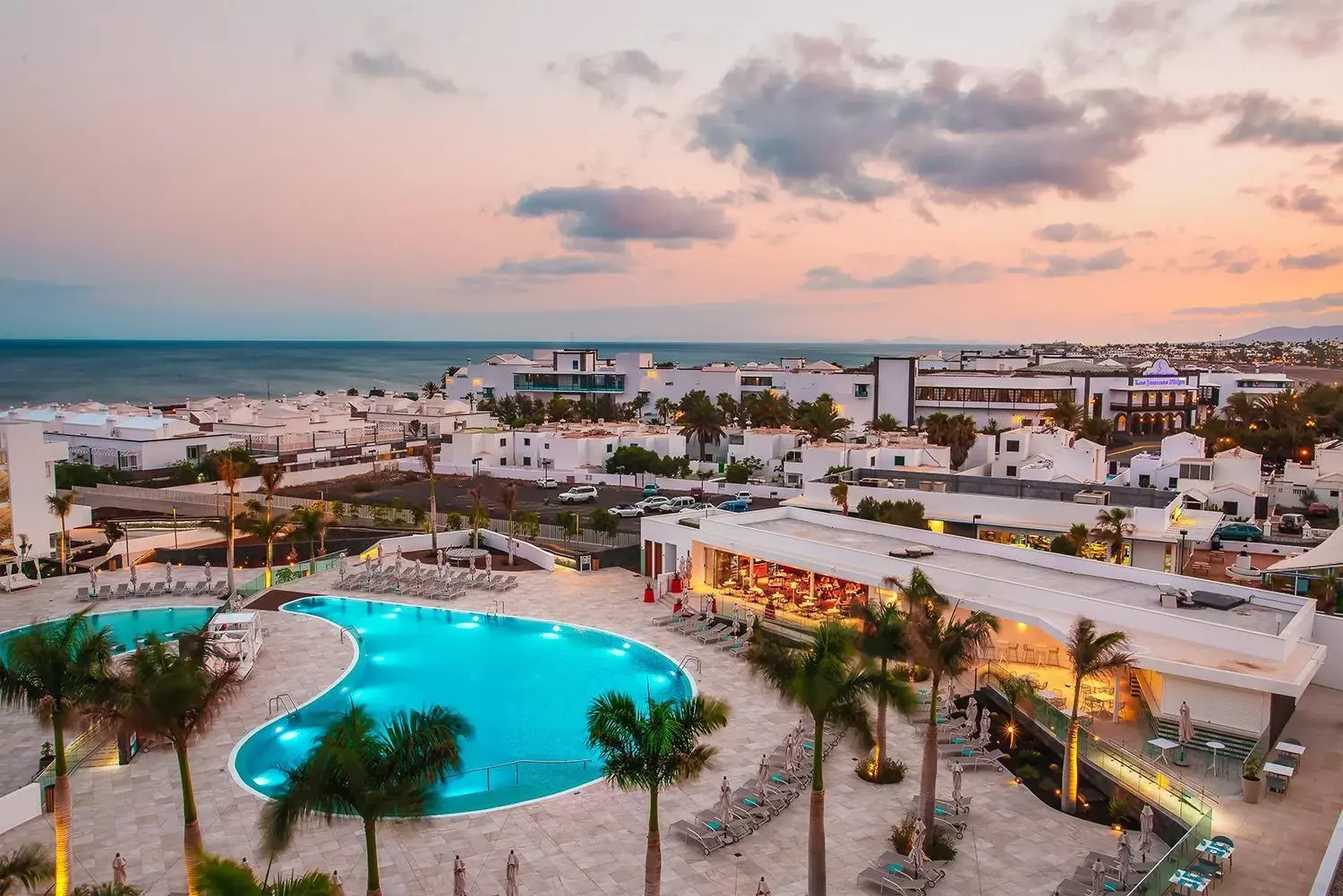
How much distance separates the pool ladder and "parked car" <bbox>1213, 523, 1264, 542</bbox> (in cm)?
3146

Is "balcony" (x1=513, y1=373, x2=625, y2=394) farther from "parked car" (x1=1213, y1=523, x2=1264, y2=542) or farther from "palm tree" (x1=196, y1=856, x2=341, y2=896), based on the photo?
"palm tree" (x1=196, y1=856, x2=341, y2=896)

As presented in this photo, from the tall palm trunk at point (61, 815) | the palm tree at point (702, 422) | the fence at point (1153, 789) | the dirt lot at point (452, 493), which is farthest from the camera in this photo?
the palm tree at point (702, 422)

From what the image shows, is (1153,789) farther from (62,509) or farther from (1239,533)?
(62,509)

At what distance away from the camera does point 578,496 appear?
49312 mm

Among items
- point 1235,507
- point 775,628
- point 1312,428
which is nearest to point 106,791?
point 775,628

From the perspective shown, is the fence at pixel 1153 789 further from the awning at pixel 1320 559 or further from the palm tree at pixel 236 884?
the awning at pixel 1320 559

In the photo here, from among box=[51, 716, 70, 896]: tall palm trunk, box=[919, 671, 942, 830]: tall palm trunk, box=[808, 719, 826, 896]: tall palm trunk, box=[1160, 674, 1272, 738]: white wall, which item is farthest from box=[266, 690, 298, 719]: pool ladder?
box=[1160, 674, 1272, 738]: white wall

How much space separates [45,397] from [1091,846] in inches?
7138

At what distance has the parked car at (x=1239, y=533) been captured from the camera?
1336 inches

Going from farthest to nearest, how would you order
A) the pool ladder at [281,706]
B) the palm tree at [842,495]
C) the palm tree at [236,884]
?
the palm tree at [842,495] → the pool ladder at [281,706] → the palm tree at [236,884]

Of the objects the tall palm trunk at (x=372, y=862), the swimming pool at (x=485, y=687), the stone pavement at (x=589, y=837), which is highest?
the tall palm trunk at (x=372, y=862)

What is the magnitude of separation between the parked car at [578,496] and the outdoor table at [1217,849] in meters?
38.9

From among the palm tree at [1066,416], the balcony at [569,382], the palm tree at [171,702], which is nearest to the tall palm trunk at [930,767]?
the palm tree at [171,702]

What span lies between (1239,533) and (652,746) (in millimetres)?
31291
